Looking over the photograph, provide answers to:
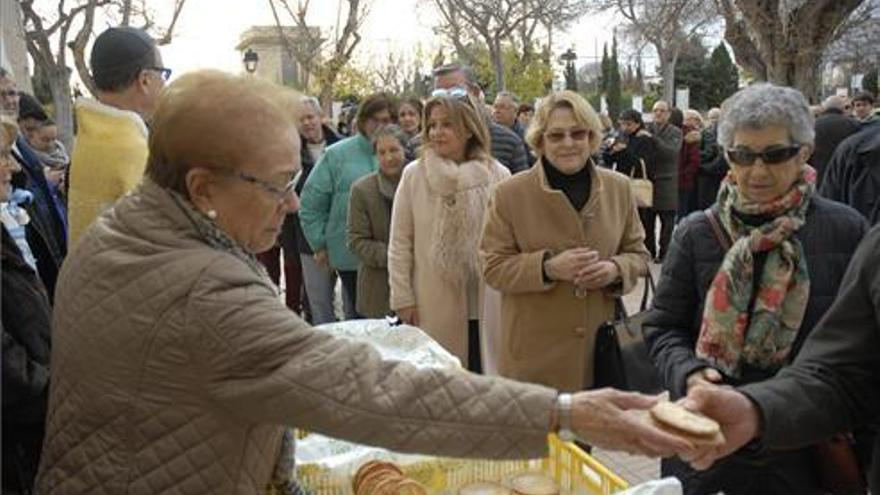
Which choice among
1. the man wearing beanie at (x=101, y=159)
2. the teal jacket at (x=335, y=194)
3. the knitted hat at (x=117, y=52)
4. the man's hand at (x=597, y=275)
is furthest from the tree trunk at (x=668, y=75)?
the man wearing beanie at (x=101, y=159)

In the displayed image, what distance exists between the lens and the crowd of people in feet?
4.49

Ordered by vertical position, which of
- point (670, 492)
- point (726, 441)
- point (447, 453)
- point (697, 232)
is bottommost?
point (670, 492)

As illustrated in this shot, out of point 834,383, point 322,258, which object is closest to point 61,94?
point 322,258

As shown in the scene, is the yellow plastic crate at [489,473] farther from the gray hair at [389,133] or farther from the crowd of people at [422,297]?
the gray hair at [389,133]

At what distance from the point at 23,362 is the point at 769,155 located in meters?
2.01

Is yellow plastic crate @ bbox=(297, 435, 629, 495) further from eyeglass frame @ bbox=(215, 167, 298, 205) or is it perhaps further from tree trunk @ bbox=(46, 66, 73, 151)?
tree trunk @ bbox=(46, 66, 73, 151)

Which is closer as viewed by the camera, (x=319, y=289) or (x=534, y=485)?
(x=534, y=485)

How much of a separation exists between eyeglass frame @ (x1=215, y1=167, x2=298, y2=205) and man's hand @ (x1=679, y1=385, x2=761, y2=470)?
100 cm

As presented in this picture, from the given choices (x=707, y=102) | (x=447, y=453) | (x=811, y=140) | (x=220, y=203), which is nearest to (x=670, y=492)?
(x=447, y=453)

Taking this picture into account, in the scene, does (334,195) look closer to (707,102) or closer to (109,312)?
(109,312)

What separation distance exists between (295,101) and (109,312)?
0.54 metres

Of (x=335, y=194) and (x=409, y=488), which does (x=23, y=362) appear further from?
(x=335, y=194)

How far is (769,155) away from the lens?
228 cm

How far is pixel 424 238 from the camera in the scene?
3.98 m
